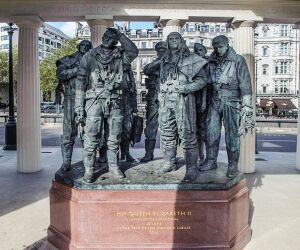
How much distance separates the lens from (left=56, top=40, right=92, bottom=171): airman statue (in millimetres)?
6910

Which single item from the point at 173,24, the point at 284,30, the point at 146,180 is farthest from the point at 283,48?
the point at 146,180

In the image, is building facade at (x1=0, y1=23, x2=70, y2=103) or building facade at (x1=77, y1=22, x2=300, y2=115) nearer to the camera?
building facade at (x1=77, y1=22, x2=300, y2=115)

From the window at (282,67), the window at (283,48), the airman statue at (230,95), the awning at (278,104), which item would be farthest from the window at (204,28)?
the airman statue at (230,95)

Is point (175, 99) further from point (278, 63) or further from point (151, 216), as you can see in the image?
point (278, 63)

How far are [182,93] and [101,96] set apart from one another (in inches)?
47.8

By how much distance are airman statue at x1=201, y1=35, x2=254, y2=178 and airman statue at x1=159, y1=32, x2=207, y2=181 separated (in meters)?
0.42

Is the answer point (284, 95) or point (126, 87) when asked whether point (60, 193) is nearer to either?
point (126, 87)

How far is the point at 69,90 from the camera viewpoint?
707cm

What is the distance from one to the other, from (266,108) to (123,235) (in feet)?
179

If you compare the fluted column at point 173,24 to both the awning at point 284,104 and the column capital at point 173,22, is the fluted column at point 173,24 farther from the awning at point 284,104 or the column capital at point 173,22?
the awning at point 284,104

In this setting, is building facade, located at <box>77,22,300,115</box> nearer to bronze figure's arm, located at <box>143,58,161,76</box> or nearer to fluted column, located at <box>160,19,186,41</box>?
fluted column, located at <box>160,19,186,41</box>

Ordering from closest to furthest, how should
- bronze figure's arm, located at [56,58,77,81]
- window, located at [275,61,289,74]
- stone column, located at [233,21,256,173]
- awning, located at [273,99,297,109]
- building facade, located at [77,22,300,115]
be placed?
bronze figure's arm, located at [56,58,77,81], stone column, located at [233,21,256,173], awning, located at [273,99,297,109], building facade, located at [77,22,300,115], window, located at [275,61,289,74]

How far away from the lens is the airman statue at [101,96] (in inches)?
224

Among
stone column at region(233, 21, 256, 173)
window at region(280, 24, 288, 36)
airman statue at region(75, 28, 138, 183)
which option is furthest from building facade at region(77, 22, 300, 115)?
A: airman statue at region(75, 28, 138, 183)
